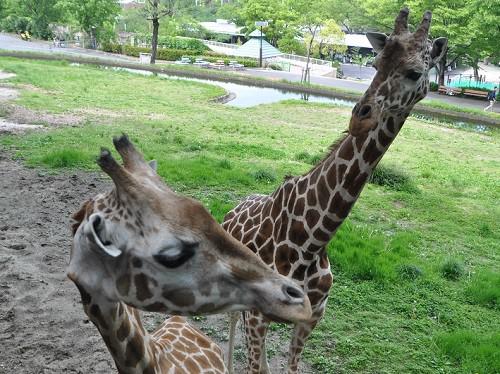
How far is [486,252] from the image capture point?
9.21 m

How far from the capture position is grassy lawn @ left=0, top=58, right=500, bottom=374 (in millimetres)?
6125

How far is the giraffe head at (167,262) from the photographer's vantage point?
214 cm

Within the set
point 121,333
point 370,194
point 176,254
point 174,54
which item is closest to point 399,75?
point 176,254

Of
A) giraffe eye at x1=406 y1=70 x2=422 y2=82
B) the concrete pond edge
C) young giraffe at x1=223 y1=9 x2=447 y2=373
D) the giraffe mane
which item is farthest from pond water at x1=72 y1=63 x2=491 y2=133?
the giraffe mane

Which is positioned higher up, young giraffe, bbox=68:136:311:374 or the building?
the building

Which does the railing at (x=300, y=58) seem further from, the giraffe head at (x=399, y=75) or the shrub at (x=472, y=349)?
the giraffe head at (x=399, y=75)

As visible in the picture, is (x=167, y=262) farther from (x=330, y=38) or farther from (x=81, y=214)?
(x=330, y=38)

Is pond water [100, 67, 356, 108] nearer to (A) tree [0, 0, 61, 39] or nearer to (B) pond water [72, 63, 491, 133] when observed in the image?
(B) pond water [72, 63, 491, 133]

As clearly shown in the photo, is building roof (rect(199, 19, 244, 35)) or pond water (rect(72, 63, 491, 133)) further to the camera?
building roof (rect(199, 19, 244, 35))

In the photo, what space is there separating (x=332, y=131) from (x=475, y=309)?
12.9 meters

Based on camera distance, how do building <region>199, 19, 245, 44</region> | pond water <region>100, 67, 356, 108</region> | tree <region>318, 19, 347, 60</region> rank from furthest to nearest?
building <region>199, 19, 245, 44</region> < tree <region>318, 19, 347, 60</region> < pond water <region>100, 67, 356, 108</region>

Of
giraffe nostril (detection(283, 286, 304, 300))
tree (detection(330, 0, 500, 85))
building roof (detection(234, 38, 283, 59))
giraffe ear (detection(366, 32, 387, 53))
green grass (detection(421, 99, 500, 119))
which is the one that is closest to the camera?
giraffe nostril (detection(283, 286, 304, 300))

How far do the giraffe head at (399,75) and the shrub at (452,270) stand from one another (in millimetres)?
5053

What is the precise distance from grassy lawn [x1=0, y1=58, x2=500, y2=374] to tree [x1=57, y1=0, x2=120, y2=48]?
23.1 m
